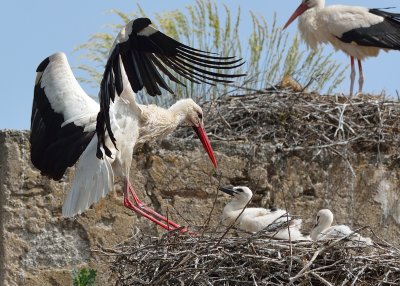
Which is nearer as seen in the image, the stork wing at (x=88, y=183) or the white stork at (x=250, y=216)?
the stork wing at (x=88, y=183)

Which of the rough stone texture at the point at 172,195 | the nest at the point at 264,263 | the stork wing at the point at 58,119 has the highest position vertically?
the stork wing at the point at 58,119

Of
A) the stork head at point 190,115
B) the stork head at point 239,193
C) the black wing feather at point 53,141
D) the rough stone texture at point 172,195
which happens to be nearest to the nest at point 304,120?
the rough stone texture at point 172,195

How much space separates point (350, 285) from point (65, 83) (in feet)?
8.52

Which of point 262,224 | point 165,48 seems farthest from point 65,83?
point 262,224

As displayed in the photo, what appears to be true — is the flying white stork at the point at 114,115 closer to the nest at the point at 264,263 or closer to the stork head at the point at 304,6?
the nest at the point at 264,263

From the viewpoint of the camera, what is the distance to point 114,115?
8.23 m

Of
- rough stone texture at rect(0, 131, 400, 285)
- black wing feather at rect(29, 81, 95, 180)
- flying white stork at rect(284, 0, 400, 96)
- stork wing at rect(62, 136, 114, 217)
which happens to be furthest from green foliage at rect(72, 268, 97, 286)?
flying white stork at rect(284, 0, 400, 96)

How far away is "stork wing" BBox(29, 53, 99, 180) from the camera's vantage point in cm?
800

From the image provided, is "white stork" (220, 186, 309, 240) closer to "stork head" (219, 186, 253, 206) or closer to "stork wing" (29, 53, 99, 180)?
"stork head" (219, 186, 253, 206)

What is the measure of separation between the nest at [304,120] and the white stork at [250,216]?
578 mm

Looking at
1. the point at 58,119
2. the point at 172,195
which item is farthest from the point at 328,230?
the point at 58,119

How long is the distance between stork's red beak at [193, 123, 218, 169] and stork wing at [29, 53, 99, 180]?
64 cm

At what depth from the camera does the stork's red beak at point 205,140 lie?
327 inches

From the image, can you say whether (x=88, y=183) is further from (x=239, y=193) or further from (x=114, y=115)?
(x=239, y=193)
